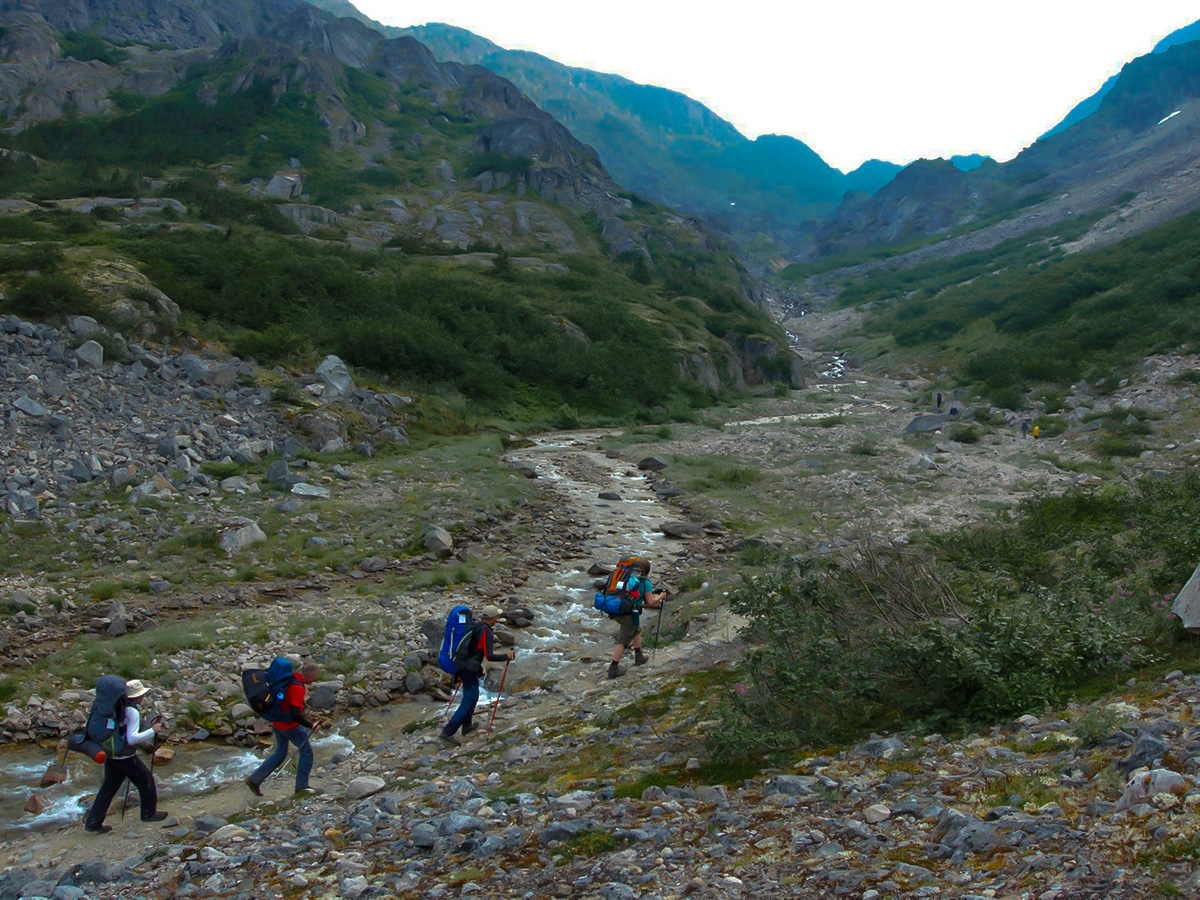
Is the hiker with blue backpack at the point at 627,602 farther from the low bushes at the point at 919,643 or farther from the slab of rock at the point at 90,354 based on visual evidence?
the slab of rock at the point at 90,354

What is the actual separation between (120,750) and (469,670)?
371cm

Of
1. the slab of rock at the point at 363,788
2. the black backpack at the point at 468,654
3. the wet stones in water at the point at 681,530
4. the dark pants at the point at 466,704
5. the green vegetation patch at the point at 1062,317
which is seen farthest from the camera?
the green vegetation patch at the point at 1062,317

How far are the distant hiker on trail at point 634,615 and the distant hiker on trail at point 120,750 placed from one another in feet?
19.1

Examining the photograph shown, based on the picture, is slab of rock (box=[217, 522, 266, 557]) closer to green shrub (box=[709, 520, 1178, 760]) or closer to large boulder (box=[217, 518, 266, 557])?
large boulder (box=[217, 518, 266, 557])

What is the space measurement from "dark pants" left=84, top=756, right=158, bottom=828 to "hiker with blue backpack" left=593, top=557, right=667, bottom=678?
571cm

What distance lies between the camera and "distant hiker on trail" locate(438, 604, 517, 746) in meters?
8.99

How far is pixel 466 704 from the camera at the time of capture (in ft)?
29.7

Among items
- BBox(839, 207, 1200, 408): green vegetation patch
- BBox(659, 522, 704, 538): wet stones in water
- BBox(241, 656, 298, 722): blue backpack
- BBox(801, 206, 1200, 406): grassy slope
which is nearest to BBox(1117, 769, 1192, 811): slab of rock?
BBox(241, 656, 298, 722): blue backpack

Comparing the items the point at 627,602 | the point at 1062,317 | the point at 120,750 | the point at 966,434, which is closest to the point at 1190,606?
the point at 627,602

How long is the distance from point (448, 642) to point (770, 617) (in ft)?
13.5

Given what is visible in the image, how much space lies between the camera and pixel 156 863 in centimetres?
586

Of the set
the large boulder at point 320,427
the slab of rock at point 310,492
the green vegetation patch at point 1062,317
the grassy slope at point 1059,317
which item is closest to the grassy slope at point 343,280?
the large boulder at point 320,427

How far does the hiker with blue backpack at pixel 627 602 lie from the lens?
1070cm

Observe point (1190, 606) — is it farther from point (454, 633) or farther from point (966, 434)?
point (966, 434)
